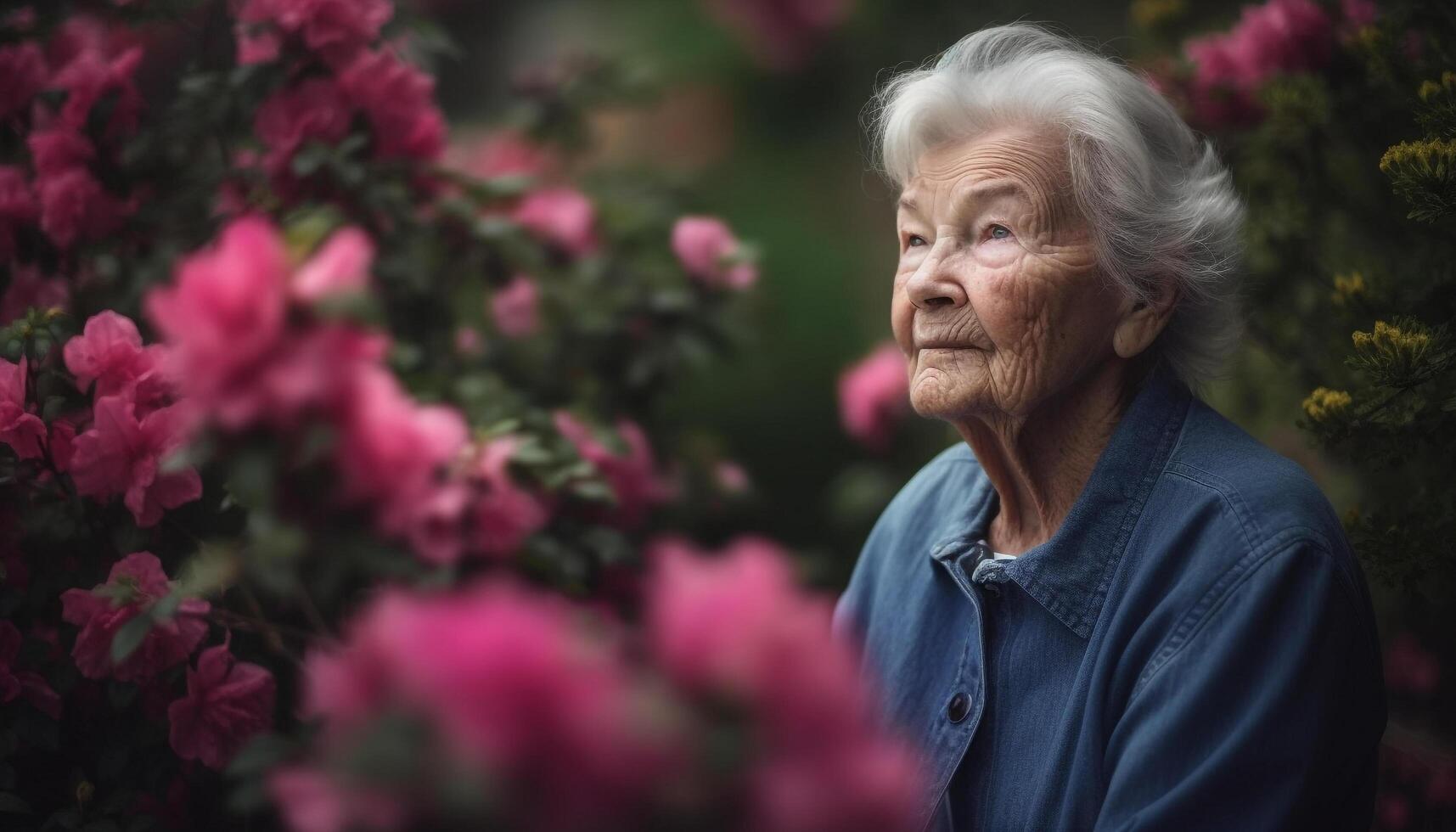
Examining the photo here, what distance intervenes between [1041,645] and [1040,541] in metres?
0.24

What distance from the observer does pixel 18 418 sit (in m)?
1.48

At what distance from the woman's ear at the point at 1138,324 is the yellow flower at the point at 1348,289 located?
405mm

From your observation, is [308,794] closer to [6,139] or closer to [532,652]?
[532,652]

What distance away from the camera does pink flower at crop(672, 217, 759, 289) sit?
2615mm

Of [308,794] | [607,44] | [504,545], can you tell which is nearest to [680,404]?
[607,44]

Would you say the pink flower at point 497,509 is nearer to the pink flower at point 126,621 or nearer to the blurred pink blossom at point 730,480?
the pink flower at point 126,621

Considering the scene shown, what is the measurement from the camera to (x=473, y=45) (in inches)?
228

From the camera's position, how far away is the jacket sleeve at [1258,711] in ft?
4.68

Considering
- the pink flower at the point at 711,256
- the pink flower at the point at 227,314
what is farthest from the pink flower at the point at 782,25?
the pink flower at the point at 227,314

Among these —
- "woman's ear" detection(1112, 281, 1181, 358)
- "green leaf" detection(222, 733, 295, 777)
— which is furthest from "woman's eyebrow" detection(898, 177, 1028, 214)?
"green leaf" detection(222, 733, 295, 777)

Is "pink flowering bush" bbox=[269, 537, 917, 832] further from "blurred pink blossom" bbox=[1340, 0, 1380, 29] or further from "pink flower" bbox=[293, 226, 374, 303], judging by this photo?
"blurred pink blossom" bbox=[1340, 0, 1380, 29]

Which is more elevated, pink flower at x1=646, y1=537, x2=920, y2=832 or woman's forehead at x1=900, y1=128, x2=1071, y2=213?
woman's forehead at x1=900, y1=128, x2=1071, y2=213

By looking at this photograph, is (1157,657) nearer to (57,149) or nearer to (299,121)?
(299,121)

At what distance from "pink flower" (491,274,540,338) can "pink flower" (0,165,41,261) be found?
97 centimetres
